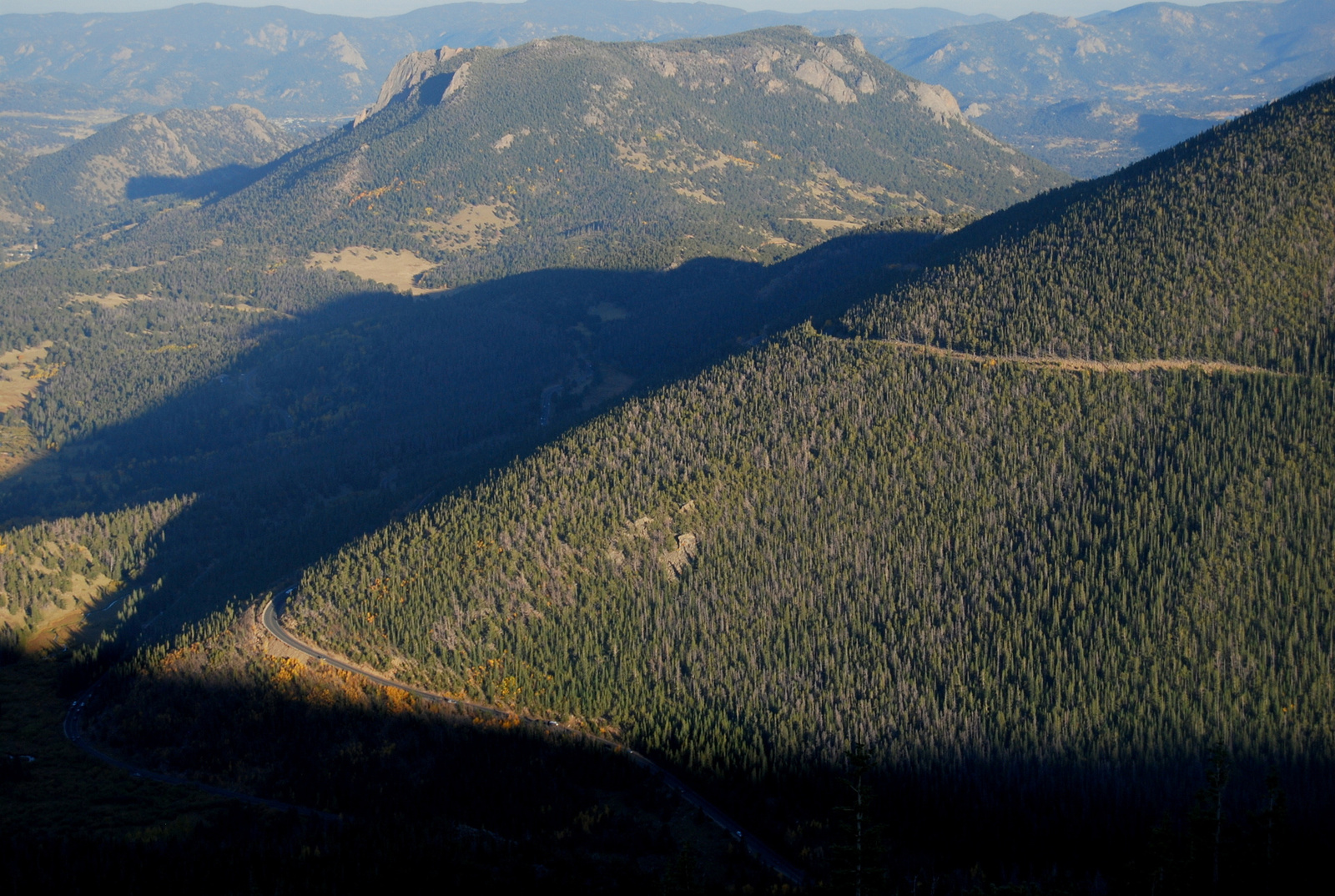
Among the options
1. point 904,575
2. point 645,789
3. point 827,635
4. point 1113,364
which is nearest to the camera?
point 645,789

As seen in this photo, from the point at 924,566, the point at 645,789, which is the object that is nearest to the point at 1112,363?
the point at 924,566

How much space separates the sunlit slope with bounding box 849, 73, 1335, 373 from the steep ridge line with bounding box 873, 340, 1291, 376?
3.49ft

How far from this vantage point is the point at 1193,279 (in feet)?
590

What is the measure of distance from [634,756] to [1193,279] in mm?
117213

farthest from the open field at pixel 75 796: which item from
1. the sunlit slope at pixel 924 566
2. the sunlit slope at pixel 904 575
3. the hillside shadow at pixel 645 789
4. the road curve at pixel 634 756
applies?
the sunlit slope at pixel 924 566

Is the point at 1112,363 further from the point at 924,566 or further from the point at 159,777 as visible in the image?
the point at 159,777

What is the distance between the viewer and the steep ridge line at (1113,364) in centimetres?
16975

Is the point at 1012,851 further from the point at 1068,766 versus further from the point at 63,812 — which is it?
the point at 63,812

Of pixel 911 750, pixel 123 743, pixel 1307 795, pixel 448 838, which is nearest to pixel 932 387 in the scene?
pixel 911 750

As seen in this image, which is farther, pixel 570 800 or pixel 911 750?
pixel 911 750

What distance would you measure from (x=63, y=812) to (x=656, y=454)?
95.6m

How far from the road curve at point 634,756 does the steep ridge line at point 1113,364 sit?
8891cm

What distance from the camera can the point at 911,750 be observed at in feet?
430

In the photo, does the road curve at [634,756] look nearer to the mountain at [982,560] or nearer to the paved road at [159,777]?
the mountain at [982,560]
